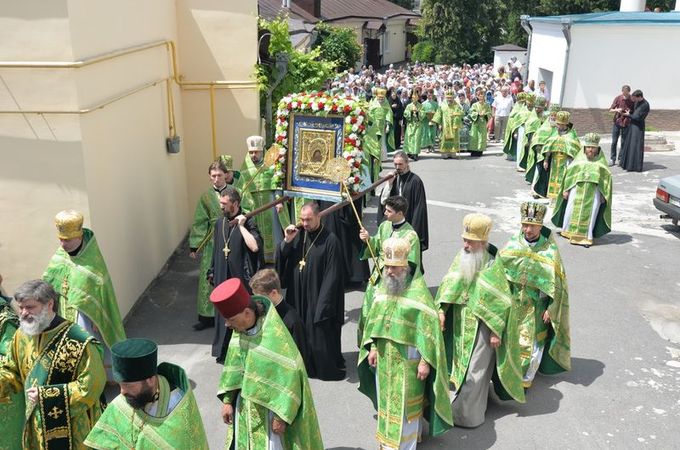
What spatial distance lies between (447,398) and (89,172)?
4366 millimetres

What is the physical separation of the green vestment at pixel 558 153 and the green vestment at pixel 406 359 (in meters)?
8.43

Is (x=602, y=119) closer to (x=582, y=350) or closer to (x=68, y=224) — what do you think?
(x=582, y=350)

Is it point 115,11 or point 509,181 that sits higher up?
point 115,11

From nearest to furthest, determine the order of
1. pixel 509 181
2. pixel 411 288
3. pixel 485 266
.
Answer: pixel 411 288 → pixel 485 266 → pixel 509 181

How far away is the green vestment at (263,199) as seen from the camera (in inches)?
368

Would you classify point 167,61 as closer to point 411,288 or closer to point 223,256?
point 223,256

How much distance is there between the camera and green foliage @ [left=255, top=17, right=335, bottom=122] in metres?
12.0

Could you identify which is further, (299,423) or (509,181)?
(509,181)

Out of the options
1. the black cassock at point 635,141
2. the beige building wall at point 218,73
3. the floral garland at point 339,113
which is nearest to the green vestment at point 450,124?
the black cassock at point 635,141

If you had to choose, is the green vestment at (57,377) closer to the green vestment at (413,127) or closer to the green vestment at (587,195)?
the green vestment at (587,195)

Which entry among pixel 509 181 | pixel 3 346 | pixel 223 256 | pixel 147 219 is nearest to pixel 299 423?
pixel 3 346

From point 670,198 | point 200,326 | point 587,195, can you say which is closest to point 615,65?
point 670,198

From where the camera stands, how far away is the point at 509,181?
54.4 ft

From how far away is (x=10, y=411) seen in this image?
193 inches
